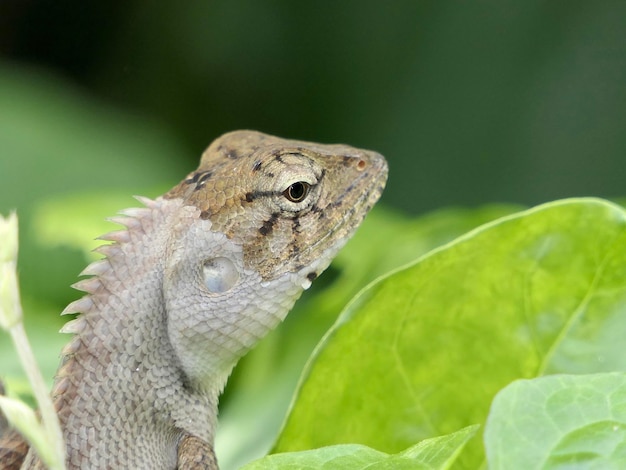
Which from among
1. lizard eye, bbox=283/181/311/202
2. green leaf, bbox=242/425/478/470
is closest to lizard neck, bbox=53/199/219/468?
lizard eye, bbox=283/181/311/202

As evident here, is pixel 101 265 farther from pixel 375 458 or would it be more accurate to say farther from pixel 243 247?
pixel 375 458

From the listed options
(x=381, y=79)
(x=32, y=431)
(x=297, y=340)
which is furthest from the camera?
(x=381, y=79)

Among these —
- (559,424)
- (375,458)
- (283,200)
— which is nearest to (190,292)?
(283,200)

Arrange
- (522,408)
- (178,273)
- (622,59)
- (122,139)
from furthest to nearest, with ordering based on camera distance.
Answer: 1. (122,139)
2. (622,59)
3. (178,273)
4. (522,408)

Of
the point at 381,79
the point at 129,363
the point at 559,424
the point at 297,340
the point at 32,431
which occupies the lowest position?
Answer: the point at 297,340

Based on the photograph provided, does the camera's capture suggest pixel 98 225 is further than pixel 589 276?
Yes

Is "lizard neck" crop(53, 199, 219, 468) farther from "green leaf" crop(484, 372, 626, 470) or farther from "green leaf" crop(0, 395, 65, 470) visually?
"green leaf" crop(484, 372, 626, 470)

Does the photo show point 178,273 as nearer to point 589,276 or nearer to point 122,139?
point 589,276

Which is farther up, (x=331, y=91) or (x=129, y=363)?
(x=331, y=91)

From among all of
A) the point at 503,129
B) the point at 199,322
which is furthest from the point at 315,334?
the point at 503,129
